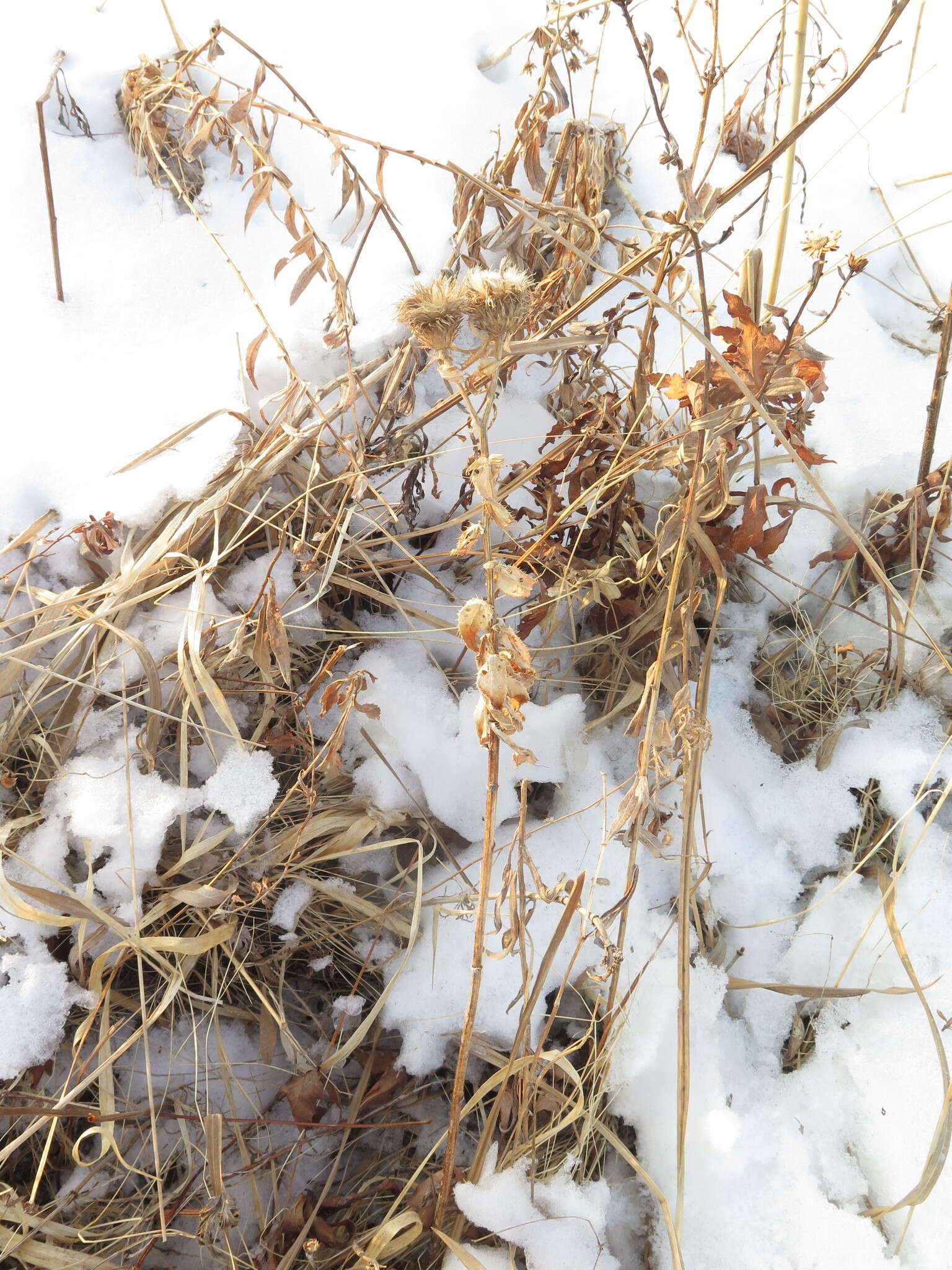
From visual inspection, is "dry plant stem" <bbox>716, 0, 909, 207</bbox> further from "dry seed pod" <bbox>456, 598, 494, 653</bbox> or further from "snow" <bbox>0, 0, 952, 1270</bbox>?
"dry seed pod" <bbox>456, 598, 494, 653</bbox>

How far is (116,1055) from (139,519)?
76cm

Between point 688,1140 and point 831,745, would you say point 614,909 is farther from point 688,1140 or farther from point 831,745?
point 831,745

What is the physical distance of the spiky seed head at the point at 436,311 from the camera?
28.3 inches

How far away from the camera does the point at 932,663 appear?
4.29 ft

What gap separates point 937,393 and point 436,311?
93cm

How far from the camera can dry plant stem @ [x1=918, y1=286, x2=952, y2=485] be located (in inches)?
48.4

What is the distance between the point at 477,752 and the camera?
1.26m

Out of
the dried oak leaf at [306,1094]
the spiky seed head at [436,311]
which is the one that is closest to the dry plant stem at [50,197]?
the spiky seed head at [436,311]

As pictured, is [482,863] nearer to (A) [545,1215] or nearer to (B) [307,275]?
(A) [545,1215]

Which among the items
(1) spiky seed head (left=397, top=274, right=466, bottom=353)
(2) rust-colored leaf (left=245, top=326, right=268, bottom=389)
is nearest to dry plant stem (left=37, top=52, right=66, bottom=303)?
(2) rust-colored leaf (left=245, top=326, right=268, bottom=389)

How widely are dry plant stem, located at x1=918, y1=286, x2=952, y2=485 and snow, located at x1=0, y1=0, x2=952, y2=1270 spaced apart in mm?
140

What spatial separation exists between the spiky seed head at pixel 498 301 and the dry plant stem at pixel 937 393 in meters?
0.79

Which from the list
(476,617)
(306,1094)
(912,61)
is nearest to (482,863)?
(476,617)

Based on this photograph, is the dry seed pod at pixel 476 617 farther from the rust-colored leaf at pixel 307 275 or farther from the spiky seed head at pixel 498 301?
the rust-colored leaf at pixel 307 275
